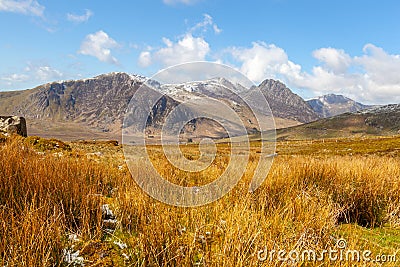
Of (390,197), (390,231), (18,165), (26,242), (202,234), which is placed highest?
(18,165)

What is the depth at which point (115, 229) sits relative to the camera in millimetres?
3773

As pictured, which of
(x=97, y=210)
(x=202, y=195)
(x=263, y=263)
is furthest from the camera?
(x=202, y=195)

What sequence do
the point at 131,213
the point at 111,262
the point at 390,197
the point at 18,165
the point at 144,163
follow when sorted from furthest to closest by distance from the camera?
1. the point at 144,163
2. the point at 390,197
3. the point at 18,165
4. the point at 131,213
5. the point at 111,262

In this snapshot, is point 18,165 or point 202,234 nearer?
point 202,234

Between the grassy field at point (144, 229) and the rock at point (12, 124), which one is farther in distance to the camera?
the rock at point (12, 124)

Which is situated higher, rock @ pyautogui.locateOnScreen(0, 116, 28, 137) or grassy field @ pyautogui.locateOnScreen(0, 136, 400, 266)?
rock @ pyautogui.locateOnScreen(0, 116, 28, 137)

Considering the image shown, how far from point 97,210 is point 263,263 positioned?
2.21 m

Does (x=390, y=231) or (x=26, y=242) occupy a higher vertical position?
(x=26, y=242)

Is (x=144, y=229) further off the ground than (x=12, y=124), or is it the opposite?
(x=12, y=124)

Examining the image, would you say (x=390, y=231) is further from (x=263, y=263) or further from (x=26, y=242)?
(x=26, y=242)

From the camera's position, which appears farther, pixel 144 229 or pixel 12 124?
pixel 12 124

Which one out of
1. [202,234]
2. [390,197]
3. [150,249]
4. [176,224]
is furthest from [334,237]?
[390,197]

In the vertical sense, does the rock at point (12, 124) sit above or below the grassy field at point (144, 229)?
above

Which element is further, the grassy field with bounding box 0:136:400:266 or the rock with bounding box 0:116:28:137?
the rock with bounding box 0:116:28:137
